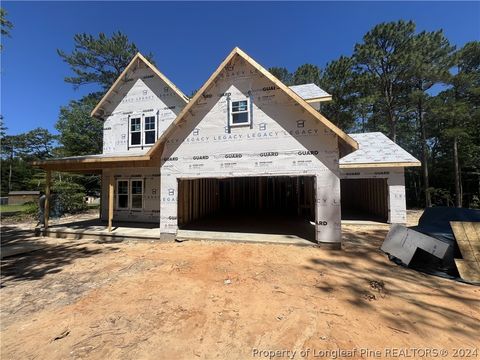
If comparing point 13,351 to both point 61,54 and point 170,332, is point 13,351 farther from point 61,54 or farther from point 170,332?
point 61,54

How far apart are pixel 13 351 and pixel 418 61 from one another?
26.7 metres

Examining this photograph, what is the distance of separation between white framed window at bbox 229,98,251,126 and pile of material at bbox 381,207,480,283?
20.1ft

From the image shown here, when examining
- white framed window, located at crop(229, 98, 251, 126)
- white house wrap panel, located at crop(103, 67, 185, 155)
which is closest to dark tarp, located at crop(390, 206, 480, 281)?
white framed window, located at crop(229, 98, 251, 126)

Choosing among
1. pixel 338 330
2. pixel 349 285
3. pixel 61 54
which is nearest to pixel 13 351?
pixel 338 330

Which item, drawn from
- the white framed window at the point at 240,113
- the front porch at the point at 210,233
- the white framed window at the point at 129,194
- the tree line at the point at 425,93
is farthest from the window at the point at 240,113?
the tree line at the point at 425,93

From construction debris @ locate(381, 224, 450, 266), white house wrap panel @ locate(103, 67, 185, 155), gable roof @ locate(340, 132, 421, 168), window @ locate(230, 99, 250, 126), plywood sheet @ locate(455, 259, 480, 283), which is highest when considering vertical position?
white house wrap panel @ locate(103, 67, 185, 155)

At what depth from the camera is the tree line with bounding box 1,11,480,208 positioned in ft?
63.3

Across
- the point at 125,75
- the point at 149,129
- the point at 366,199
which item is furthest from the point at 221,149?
the point at 366,199

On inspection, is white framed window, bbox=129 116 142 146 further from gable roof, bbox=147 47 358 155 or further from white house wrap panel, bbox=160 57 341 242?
white house wrap panel, bbox=160 57 341 242

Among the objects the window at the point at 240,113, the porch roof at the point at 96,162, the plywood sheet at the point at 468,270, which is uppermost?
the window at the point at 240,113

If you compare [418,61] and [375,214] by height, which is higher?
[418,61]

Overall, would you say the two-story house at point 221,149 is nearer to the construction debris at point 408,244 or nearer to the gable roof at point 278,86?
the gable roof at point 278,86

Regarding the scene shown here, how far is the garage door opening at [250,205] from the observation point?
34.5ft

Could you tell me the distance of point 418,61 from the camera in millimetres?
18938
